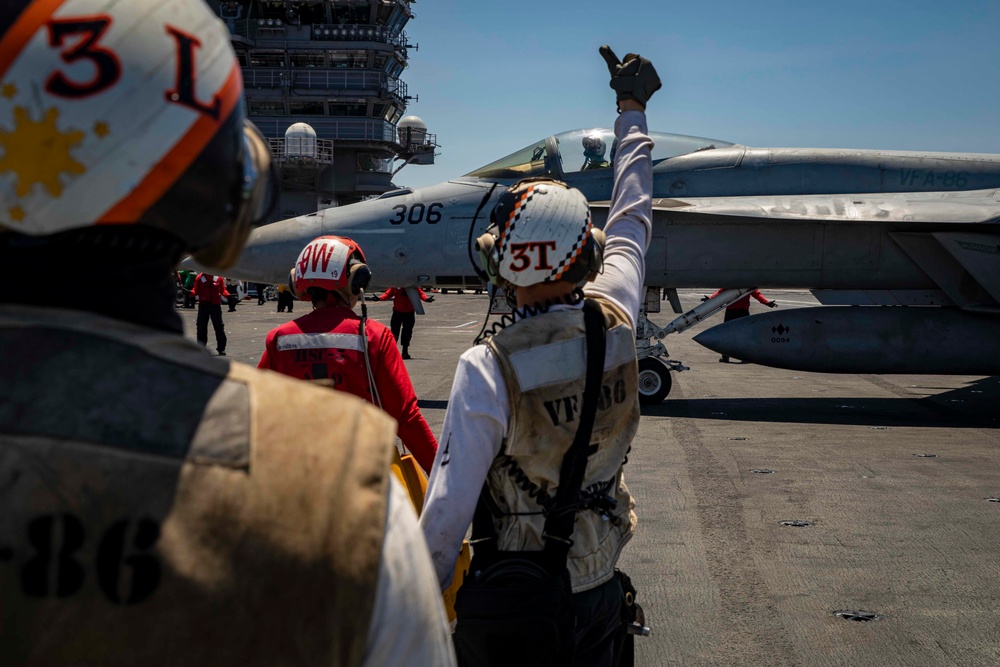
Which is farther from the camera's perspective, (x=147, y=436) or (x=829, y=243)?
(x=829, y=243)

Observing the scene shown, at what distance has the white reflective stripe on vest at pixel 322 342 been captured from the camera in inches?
158

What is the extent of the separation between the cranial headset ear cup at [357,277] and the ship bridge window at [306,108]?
2247 inches

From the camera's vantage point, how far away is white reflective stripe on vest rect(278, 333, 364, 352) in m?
4.02

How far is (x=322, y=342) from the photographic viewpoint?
4035mm

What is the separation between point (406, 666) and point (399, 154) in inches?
2518

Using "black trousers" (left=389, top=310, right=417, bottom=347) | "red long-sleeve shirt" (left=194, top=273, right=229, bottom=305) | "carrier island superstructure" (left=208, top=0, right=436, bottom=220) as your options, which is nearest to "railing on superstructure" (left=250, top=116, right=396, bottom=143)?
"carrier island superstructure" (left=208, top=0, right=436, bottom=220)

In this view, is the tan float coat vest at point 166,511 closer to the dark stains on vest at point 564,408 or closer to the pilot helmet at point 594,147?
the dark stains on vest at point 564,408

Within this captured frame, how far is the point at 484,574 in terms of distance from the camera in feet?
7.84

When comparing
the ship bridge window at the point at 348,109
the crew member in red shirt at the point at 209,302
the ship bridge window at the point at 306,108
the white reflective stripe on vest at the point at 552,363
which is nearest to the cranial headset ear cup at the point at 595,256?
the white reflective stripe on vest at the point at 552,363

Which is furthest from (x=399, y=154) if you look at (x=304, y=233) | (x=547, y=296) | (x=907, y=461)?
(x=547, y=296)

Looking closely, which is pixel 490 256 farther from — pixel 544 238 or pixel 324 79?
pixel 324 79

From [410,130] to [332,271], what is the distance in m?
60.1

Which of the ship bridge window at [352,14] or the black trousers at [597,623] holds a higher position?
the ship bridge window at [352,14]

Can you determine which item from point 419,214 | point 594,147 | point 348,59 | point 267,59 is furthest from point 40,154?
point 267,59
